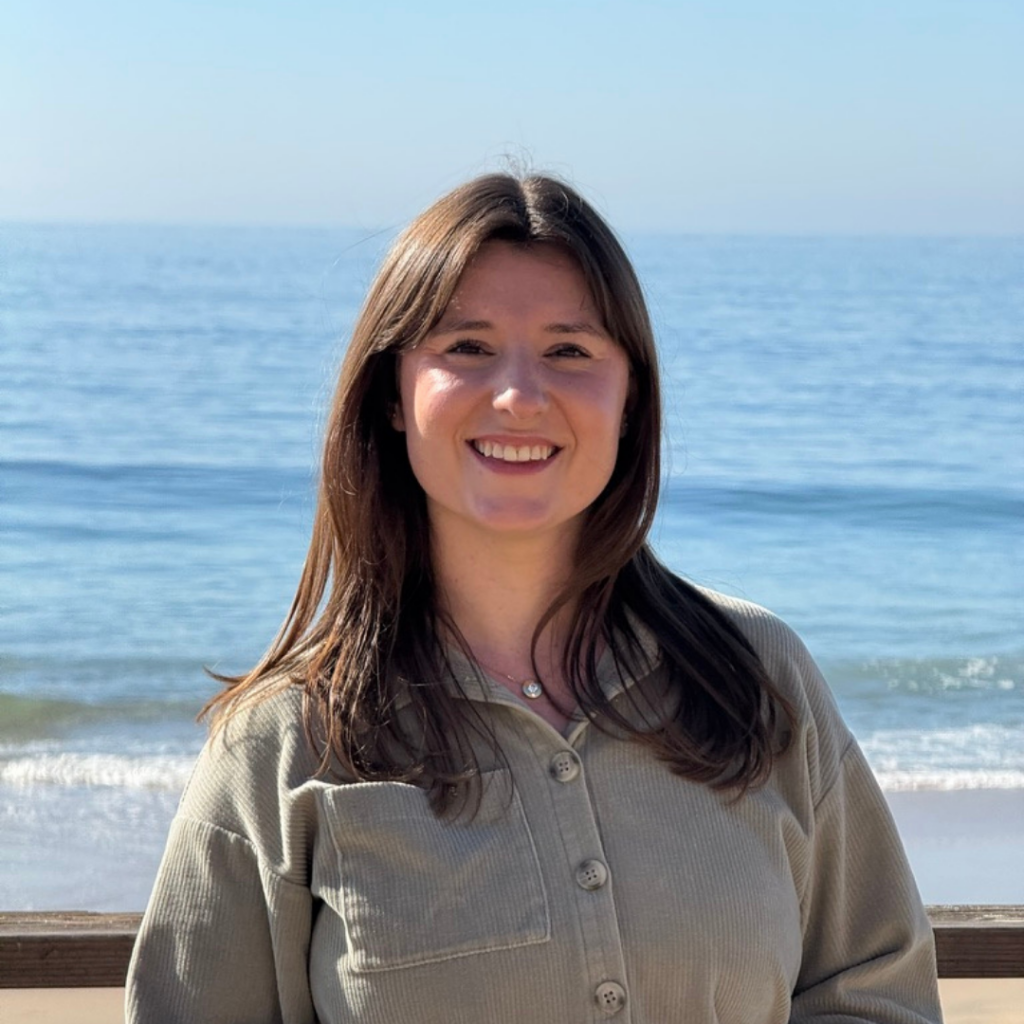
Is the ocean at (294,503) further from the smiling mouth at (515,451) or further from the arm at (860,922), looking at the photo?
the arm at (860,922)

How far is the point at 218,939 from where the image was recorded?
1.80m

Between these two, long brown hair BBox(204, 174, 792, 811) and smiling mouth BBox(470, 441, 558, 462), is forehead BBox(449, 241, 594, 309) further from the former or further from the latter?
smiling mouth BBox(470, 441, 558, 462)

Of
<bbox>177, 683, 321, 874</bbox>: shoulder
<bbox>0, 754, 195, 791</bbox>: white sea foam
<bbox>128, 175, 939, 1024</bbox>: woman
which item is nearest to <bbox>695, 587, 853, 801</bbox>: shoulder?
<bbox>128, 175, 939, 1024</bbox>: woman

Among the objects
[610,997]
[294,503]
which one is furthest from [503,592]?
[294,503]

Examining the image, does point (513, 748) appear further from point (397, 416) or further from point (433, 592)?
point (397, 416)

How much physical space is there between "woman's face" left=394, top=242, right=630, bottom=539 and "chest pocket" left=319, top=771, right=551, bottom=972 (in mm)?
320

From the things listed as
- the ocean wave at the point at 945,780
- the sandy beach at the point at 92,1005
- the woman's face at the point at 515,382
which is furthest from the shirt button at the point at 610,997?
the ocean wave at the point at 945,780

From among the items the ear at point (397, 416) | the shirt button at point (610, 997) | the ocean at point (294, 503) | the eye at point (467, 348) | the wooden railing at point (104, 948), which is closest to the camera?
the shirt button at point (610, 997)

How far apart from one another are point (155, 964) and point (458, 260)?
84 centimetres

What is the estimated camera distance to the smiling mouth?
1788mm

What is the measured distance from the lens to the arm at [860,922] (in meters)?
1.90

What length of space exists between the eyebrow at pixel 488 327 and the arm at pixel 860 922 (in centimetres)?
59

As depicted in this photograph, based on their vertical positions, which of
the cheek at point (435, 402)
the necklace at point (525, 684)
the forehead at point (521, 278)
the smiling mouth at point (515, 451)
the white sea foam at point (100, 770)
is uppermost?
the forehead at point (521, 278)

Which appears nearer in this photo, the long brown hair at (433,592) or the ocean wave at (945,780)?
the long brown hair at (433,592)
